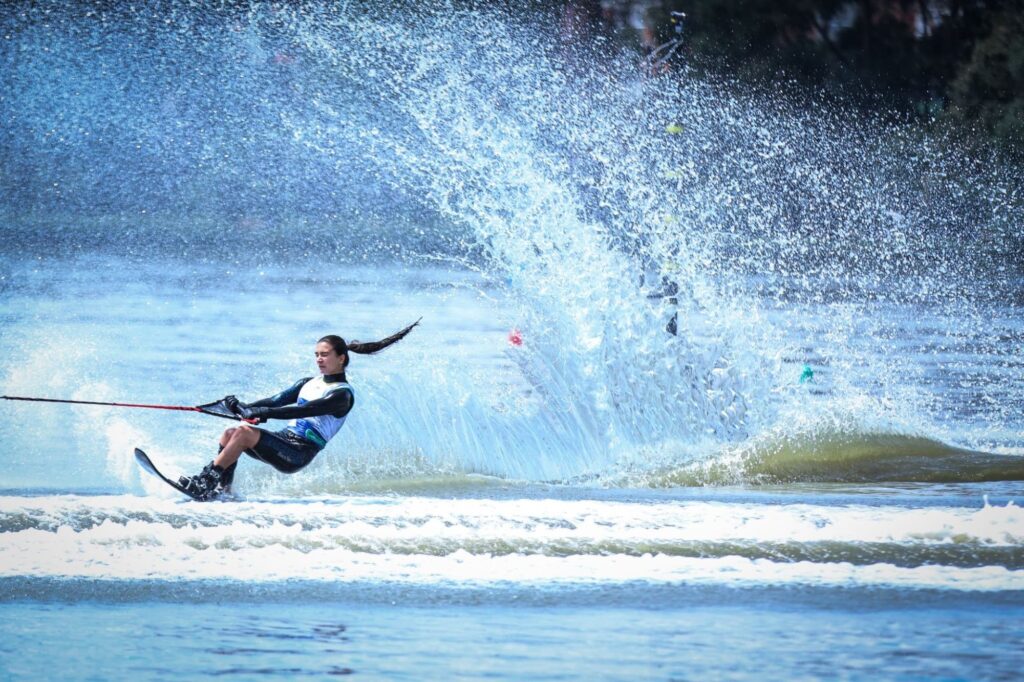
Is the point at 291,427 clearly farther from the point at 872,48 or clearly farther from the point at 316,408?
the point at 872,48

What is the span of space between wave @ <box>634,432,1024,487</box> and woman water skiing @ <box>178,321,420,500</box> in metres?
1.81

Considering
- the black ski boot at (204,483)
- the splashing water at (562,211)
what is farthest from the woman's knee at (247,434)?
the splashing water at (562,211)

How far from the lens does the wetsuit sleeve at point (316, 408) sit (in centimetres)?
716

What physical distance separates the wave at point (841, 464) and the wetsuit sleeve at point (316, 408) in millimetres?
1793

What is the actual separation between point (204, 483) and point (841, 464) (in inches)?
148

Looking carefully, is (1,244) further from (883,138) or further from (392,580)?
(392,580)

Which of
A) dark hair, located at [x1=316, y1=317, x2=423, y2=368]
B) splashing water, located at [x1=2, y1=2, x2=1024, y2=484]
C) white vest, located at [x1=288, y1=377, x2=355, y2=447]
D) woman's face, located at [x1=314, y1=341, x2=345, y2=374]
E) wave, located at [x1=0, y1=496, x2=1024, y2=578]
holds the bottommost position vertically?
wave, located at [x1=0, y1=496, x2=1024, y2=578]

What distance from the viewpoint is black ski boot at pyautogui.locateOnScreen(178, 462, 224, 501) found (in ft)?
23.3

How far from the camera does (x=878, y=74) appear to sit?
109 feet

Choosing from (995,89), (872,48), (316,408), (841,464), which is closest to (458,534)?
(316,408)

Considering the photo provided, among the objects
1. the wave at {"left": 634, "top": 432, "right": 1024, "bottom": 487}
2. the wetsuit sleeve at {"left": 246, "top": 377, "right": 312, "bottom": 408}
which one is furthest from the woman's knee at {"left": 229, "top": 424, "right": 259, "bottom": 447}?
the wave at {"left": 634, "top": 432, "right": 1024, "bottom": 487}

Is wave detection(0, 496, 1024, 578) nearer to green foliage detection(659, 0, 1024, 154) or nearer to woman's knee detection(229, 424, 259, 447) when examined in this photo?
woman's knee detection(229, 424, 259, 447)

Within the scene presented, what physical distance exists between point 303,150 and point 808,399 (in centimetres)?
2336

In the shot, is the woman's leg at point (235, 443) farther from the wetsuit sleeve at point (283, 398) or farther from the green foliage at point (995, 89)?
the green foliage at point (995, 89)
